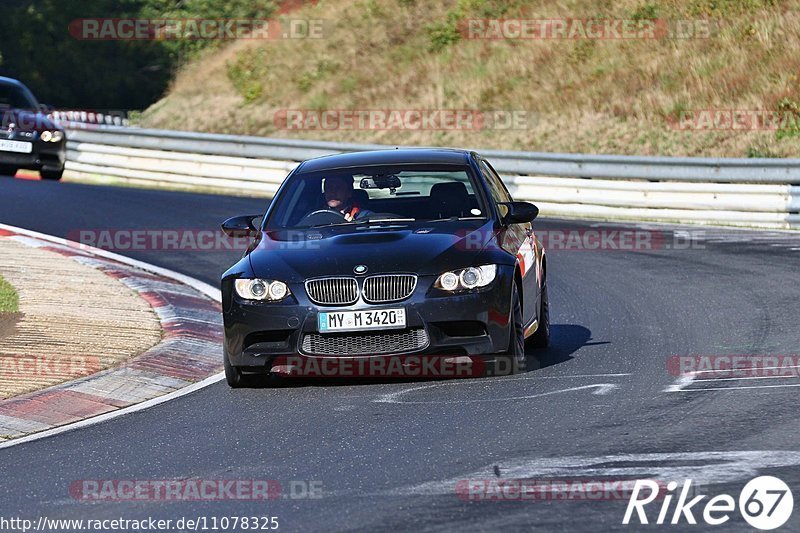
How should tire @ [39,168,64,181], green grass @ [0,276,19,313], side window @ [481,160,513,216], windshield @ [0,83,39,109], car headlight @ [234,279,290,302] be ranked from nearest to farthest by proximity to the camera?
car headlight @ [234,279,290,302]
side window @ [481,160,513,216]
green grass @ [0,276,19,313]
windshield @ [0,83,39,109]
tire @ [39,168,64,181]

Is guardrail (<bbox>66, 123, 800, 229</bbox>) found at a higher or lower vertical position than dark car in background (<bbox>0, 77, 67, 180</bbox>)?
lower

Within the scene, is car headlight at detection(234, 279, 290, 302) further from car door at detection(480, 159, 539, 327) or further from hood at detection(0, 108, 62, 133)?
hood at detection(0, 108, 62, 133)

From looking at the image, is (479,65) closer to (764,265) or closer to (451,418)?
(764,265)

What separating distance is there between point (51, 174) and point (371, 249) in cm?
1785

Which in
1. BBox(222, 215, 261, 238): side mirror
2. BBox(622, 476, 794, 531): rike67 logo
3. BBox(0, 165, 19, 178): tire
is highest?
BBox(222, 215, 261, 238): side mirror

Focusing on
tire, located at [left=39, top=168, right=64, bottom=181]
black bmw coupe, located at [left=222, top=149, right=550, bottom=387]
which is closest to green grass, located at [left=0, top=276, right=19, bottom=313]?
black bmw coupe, located at [left=222, top=149, right=550, bottom=387]

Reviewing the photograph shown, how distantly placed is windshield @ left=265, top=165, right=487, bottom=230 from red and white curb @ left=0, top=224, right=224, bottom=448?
1.22 m

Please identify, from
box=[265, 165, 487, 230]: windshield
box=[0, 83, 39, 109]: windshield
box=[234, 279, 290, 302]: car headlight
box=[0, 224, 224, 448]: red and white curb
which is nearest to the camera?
box=[0, 224, 224, 448]: red and white curb

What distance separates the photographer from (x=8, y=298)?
12.4 m

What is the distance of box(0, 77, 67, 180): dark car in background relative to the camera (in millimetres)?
24047

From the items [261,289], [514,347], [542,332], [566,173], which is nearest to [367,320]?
[261,289]

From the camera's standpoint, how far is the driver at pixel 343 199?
10219mm

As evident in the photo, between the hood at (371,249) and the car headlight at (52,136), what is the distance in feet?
49.8

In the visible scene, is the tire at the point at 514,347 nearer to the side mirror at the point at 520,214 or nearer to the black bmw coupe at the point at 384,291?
the black bmw coupe at the point at 384,291
